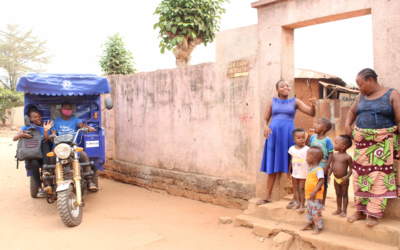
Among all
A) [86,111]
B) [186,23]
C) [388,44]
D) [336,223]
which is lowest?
[336,223]

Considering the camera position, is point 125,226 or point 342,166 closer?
point 342,166

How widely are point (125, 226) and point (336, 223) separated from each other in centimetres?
278

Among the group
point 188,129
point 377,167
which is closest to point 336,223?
point 377,167

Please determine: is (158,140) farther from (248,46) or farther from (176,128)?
(248,46)

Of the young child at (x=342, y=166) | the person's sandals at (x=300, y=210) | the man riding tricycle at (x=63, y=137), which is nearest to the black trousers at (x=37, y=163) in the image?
the man riding tricycle at (x=63, y=137)

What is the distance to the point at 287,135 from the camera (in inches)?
178

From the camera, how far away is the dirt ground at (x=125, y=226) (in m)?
4.30

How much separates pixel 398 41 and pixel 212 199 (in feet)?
11.6

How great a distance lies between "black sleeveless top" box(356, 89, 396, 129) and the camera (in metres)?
3.57

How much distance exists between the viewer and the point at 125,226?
4.99 metres

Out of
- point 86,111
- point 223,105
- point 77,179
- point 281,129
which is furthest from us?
point 86,111

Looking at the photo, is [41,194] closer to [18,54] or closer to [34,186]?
[34,186]

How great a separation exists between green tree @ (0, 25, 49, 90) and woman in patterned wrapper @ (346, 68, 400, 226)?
37787 mm

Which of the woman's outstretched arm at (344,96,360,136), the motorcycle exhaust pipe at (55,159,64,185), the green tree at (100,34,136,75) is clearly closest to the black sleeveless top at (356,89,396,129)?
the woman's outstretched arm at (344,96,360,136)
